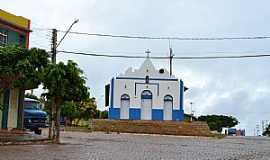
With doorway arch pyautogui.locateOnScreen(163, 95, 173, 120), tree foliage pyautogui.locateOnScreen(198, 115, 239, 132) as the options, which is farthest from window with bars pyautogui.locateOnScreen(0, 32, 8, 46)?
tree foliage pyautogui.locateOnScreen(198, 115, 239, 132)

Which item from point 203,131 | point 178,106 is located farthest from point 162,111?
point 203,131

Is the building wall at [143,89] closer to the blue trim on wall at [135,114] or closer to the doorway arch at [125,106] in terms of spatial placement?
the blue trim on wall at [135,114]

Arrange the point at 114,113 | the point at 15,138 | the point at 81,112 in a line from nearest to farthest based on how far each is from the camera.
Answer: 1. the point at 15,138
2. the point at 114,113
3. the point at 81,112

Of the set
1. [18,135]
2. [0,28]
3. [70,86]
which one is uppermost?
[0,28]

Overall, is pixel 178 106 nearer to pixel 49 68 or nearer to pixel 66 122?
pixel 66 122

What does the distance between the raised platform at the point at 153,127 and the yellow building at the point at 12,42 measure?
2680 cm

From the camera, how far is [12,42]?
29.3 m

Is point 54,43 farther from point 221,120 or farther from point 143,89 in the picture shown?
point 221,120

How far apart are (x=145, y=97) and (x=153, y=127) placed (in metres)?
11.9

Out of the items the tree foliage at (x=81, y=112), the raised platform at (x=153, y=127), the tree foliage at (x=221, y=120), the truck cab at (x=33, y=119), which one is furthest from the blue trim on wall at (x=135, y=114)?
the tree foliage at (x=221, y=120)

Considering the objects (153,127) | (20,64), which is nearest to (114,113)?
(153,127)

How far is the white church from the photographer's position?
6912 cm

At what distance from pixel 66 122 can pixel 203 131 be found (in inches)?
1114

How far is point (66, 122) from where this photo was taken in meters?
79.8
